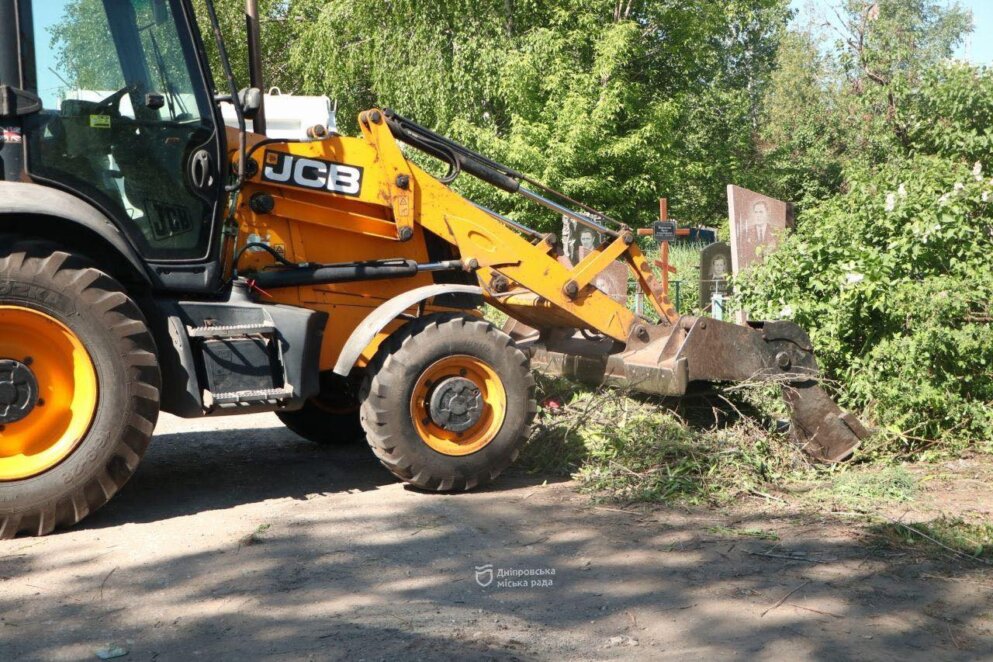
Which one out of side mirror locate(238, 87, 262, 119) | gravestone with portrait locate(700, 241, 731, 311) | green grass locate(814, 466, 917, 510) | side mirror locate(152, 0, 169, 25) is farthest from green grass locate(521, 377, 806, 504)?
gravestone with portrait locate(700, 241, 731, 311)

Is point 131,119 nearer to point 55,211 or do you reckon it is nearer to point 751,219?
point 55,211

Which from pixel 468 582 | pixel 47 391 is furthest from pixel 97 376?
pixel 468 582

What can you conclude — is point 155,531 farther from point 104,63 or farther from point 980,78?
Result: point 980,78

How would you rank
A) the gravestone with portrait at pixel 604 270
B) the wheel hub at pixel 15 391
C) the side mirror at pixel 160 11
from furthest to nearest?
the gravestone with portrait at pixel 604 270 < the side mirror at pixel 160 11 < the wheel hub at pixel 15 391

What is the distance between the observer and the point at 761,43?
142 ft

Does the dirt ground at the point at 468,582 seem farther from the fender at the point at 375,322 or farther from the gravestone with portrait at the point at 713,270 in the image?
the gravestone with portrait at the point at 713,270

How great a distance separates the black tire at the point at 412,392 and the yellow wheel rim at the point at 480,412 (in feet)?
0.11

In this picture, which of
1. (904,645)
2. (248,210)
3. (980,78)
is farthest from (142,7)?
(980,78)

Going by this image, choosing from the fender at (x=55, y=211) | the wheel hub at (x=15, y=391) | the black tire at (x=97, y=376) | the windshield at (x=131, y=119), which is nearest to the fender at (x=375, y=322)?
the windshield at (x=131, y=119)

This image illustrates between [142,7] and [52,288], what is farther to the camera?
[142,7]

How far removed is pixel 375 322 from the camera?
19.9 feet

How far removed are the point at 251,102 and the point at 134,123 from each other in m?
0.63

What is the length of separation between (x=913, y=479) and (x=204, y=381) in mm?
4343

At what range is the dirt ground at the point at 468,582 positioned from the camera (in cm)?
390
